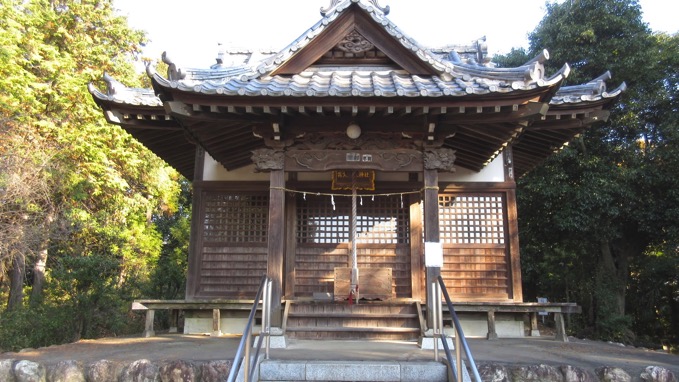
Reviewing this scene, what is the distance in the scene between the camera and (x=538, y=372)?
5254mm

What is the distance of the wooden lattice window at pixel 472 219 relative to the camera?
938cm

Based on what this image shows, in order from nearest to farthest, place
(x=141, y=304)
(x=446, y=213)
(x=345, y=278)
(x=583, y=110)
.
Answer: (x=583, y=110) < (x=345, y=278) < (x=141, y=304) < (x=446, y=213)

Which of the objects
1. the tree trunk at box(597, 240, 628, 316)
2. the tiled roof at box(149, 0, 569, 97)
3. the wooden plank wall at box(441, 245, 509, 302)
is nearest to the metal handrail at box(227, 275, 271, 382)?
the tiled roof at box(149, 0, 569, 97)

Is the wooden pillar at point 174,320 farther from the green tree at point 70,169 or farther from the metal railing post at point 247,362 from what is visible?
the metal railing post at point 247,362

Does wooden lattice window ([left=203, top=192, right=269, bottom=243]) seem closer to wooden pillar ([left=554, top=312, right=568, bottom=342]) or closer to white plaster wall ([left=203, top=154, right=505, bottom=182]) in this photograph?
white plaster wall ([left=203, top=154, right=505, bottom=182])

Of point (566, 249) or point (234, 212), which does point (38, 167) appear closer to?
point (234, 212)

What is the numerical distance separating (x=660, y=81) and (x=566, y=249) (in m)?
6.41

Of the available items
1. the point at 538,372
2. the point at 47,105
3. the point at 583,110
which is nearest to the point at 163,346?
the point at 538,372

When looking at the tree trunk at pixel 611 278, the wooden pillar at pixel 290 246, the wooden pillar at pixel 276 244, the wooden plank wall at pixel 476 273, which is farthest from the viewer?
the tree trunk at pixel 611 278

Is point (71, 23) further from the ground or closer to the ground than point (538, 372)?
further from the ground

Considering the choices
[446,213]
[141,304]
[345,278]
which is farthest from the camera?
[446,213]

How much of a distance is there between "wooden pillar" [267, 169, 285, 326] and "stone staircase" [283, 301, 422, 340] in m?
0.56

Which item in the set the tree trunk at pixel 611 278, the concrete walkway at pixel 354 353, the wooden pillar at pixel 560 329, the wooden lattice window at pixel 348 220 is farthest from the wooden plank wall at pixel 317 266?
the tree trunk at pixel 611 278

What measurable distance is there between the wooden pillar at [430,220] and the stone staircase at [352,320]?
2.24ft
